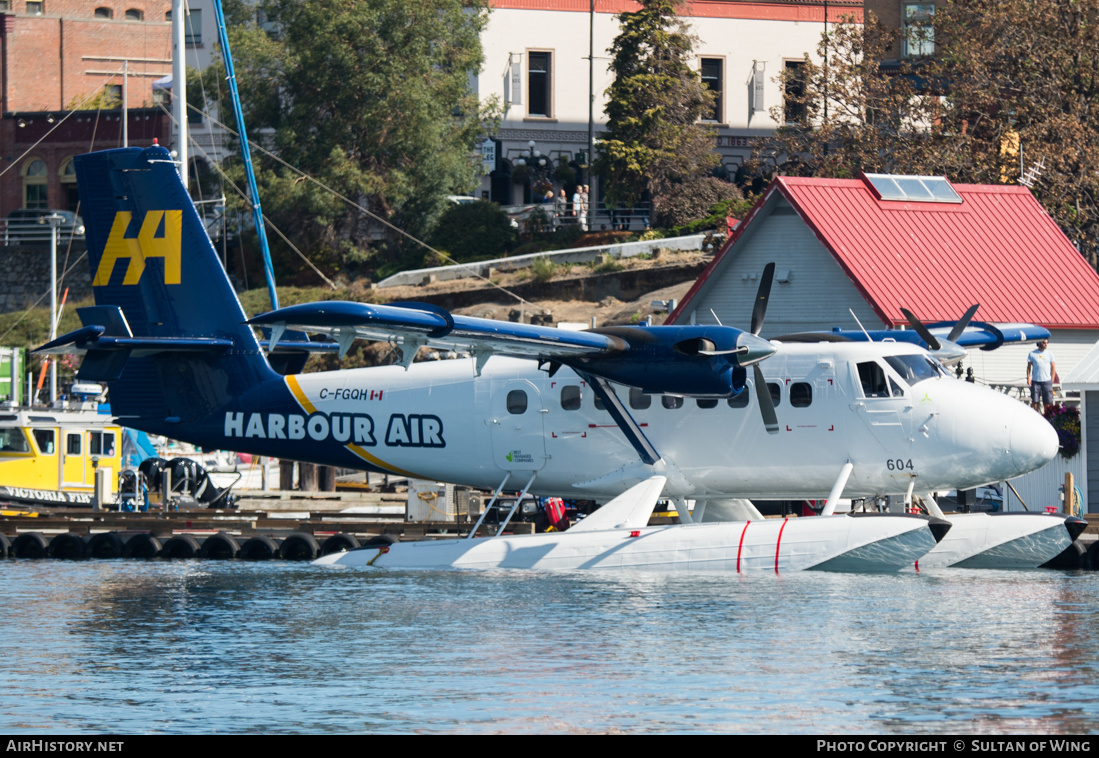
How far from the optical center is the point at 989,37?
146ft

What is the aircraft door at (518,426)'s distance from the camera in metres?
22.8

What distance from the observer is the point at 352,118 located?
192 feet

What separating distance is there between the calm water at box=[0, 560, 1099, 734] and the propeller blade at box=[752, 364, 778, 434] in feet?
7.29

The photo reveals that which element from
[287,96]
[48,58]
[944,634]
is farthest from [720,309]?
[48,58]

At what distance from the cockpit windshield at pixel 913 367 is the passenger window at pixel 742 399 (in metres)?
2.04

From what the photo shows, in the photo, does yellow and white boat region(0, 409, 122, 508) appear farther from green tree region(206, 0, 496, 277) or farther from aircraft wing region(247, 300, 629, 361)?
green tree region(206, 0, 496, 277)

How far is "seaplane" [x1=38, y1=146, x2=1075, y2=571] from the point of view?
66.9ft

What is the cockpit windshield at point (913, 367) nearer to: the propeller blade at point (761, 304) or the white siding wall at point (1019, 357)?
the propeller blade at point (761, 304)

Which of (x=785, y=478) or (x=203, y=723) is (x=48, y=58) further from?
(x=203, y=723)

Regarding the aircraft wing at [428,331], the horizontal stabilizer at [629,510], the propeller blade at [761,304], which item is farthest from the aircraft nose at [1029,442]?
the aircraft wing at [428,331]

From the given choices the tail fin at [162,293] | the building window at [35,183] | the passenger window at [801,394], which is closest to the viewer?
the passenger window at [801,394]

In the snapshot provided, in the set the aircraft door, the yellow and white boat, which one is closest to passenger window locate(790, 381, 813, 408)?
the aircraft door

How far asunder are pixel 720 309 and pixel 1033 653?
21.1 metres

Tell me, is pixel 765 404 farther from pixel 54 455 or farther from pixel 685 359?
pixel 54 455
